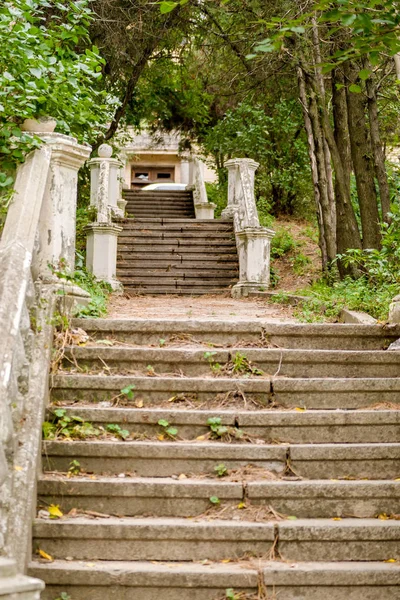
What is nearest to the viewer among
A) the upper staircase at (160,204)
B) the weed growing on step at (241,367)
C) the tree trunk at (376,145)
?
the weed growing on step at (241,367)

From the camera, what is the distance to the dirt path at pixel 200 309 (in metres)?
7.98

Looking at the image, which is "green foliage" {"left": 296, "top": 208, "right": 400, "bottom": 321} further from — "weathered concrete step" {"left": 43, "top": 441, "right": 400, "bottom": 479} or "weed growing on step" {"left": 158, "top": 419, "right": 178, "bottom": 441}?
"weed growing on step" {"left": 158, "top": 419, "right": 178, "bottom": 441}

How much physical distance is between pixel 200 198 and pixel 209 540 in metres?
14.5

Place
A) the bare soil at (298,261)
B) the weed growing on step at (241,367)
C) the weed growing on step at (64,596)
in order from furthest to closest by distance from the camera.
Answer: the bare soil at (298,261), the weed growing on step at (241,367), the weed growing on step at (64,596)

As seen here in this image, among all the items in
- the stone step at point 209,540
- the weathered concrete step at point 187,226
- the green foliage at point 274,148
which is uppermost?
the green foliage at point 274,148

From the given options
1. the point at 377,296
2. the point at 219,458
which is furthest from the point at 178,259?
the point at 219,458

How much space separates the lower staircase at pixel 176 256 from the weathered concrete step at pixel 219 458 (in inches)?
312

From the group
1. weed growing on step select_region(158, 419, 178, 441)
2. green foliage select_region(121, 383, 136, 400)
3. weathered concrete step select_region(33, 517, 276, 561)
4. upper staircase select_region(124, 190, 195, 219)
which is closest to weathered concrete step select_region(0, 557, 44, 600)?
weathered concrete step select_region(33, 517, 276, 561)

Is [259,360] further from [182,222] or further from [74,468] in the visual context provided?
[182,222]

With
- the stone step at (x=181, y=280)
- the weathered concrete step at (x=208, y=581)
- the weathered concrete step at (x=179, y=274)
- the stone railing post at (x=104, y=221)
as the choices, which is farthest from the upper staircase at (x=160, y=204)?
the weathered concrete step at (x=208, y=581)

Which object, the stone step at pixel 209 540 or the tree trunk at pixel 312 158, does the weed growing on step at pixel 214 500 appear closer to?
the stone step at pixel 209 540

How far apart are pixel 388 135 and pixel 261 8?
219 inches

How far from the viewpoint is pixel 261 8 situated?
13.6m

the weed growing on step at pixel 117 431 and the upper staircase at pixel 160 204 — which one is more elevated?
the upper staircase at pixel 160 204
